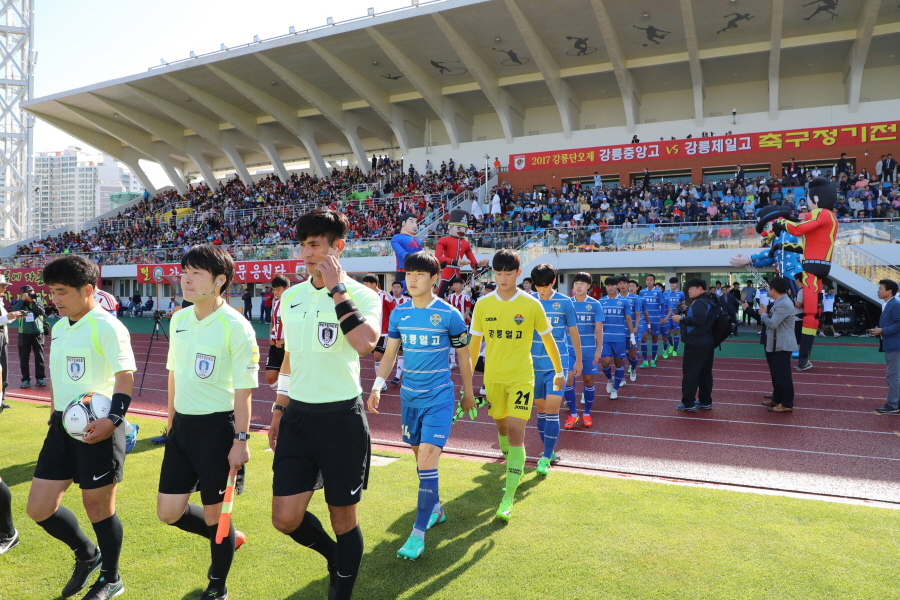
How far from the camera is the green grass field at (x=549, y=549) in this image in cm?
342

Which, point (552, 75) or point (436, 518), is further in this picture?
point (552, 75)

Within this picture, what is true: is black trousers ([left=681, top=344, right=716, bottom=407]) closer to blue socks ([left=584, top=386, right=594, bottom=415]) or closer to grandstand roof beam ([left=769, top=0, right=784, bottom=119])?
blue socks ([left=584, top=386, right=594, bottom=415])

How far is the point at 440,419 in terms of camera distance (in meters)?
4.06

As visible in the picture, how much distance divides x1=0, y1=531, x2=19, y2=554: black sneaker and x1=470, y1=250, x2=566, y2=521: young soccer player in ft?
11.4

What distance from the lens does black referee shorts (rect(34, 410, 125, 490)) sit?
313 cm

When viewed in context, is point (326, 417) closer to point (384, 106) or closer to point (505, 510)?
point (505, 510)

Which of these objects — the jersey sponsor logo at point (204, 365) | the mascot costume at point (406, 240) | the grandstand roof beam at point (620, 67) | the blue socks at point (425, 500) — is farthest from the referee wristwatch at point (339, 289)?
the grandstand roof beam at point (620, 67)

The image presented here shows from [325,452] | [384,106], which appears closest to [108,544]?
[325,452]

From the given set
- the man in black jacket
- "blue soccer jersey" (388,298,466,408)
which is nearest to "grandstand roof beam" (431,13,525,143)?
the man in black jacket

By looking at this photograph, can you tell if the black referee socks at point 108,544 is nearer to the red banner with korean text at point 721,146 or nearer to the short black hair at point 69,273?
the short black hair at point 69,273

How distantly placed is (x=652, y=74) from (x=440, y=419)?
1232 inches

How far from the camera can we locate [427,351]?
414 centimetres

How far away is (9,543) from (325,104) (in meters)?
33.2

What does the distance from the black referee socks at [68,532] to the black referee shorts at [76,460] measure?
255mm
